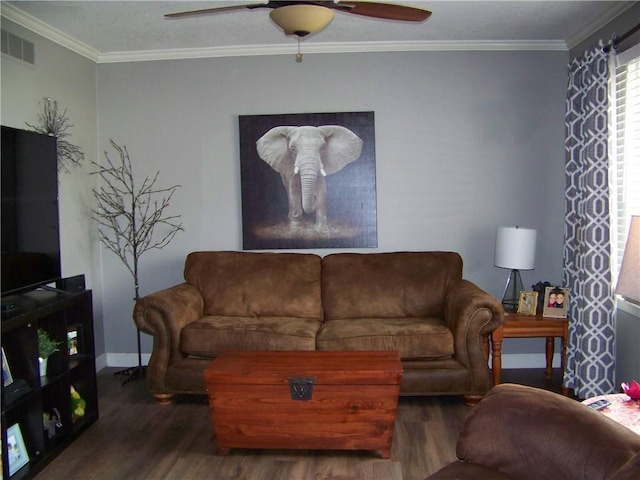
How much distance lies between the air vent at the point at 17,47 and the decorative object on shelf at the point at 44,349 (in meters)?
1.72

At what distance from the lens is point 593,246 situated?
3.71 metres

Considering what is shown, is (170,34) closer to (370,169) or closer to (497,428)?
(370,169)

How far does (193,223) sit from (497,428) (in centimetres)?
345

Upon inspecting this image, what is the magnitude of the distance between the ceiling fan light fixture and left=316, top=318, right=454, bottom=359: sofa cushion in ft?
6.39

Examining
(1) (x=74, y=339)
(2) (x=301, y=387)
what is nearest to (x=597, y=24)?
(2) (x=301, y=387)

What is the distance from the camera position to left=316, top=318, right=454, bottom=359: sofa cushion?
12.0 ft

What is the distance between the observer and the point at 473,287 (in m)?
4.03

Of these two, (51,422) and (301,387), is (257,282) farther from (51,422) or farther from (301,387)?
(51,422)

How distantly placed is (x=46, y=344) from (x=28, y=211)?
0.70 m

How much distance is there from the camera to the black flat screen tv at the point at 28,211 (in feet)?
9.59

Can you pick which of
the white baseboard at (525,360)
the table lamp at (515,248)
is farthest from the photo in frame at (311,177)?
the white baseboard at (525,360)

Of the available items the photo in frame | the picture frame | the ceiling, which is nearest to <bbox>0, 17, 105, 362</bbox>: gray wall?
the ceiling

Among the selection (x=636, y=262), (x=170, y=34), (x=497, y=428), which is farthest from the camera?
(x=170, y=34)

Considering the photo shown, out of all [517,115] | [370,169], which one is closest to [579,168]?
[517,115]
